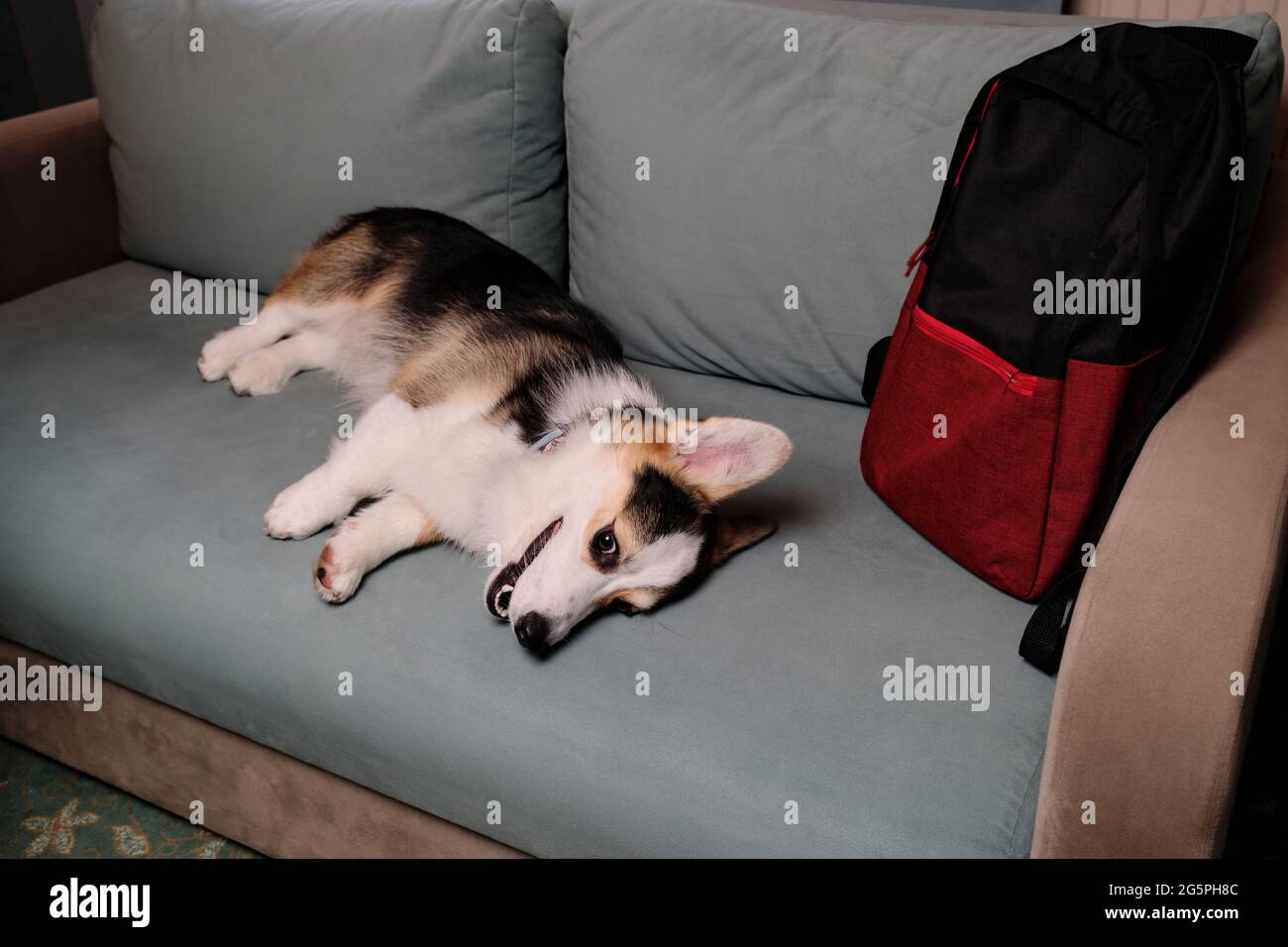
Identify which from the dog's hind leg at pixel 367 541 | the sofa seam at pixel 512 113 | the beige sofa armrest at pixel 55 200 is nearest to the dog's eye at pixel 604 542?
the dog's hind leg at pixel 367 541

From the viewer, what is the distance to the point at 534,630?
4.23 feet

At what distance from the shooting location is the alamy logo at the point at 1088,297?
124 cm

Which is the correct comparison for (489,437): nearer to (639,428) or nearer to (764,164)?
(639,428)

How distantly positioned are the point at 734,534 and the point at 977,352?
42 cm

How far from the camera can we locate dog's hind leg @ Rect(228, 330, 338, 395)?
187 centimetres

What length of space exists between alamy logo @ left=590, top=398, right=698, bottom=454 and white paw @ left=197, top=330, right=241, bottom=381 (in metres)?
0.79

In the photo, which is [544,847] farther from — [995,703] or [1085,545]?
[1085,545]

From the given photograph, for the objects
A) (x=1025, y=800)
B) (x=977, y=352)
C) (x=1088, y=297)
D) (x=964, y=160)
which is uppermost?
→ (x=964, y=160)

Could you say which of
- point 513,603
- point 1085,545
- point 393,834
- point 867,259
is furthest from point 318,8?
point 1085,545

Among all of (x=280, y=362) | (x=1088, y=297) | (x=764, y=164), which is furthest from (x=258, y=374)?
(x=1088, y=297)

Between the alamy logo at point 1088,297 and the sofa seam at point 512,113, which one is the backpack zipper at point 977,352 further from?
the sofa seam at point 512,113

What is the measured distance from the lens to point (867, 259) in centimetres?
168

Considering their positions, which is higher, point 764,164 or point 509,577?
point 764,164
